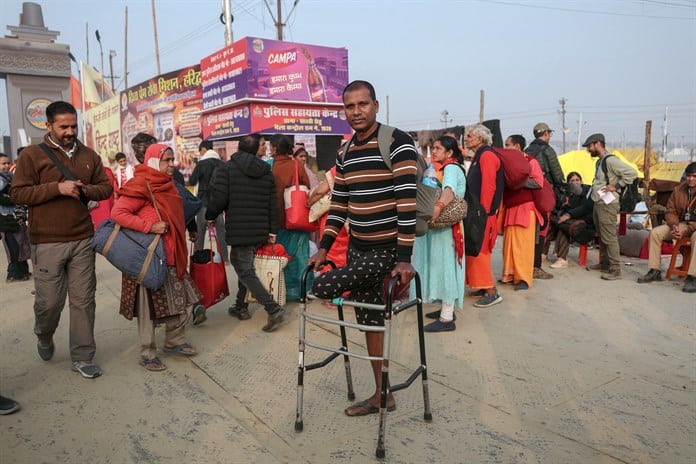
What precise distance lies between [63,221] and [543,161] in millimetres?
5826

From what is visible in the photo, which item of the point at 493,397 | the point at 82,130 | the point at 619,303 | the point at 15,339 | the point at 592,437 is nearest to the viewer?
the point at 592,437

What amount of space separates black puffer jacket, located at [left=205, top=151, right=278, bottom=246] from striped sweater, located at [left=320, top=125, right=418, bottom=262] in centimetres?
180

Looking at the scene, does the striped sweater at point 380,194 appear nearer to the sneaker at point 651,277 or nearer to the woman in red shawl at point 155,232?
the woman in red shawl at point 155,232

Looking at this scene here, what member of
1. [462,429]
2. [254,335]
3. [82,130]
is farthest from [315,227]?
[82,130]

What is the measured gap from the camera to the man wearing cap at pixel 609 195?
261 inches

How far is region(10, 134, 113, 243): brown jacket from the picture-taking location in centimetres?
341

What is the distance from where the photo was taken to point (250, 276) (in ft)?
15.4

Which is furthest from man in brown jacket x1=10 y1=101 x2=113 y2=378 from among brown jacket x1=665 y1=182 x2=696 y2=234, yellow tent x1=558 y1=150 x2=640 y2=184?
yellow tent x1=558 y1=150 x2=640 y2=184

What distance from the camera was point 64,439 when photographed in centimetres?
284

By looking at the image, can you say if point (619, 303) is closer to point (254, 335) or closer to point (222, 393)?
point (254, 335)

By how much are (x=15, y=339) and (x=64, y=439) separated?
2198mm

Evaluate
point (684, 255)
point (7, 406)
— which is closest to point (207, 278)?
point (7, 406)

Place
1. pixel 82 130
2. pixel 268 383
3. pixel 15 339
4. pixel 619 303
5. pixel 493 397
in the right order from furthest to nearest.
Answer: pixel 82 130
pixel 619 303
pixel 15 339
pixel 268 383
pixel 493 397

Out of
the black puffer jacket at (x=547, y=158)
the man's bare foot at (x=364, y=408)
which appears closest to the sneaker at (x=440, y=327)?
the man's bare foot at (x=364, y=408)
